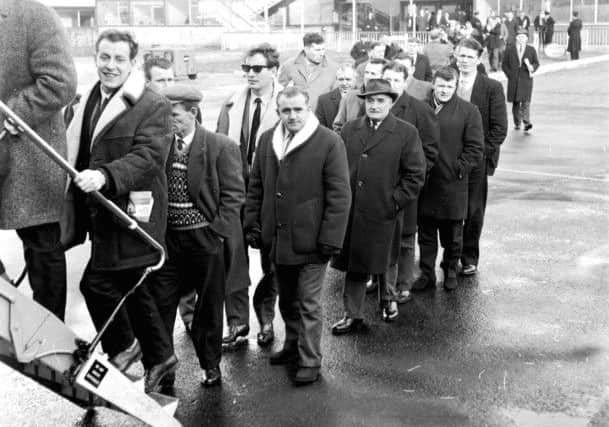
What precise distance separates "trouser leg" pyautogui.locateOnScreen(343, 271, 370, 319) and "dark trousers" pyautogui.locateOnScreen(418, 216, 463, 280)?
134 cm

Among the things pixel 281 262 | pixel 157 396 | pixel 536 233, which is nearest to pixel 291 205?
pixel 281 262

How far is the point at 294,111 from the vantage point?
→ 6.17 meters

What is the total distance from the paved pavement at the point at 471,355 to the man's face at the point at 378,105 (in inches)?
60.6

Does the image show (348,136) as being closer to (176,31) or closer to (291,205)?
(291,205)

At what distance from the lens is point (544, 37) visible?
42.5 metres

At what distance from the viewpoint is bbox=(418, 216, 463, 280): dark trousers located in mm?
8344

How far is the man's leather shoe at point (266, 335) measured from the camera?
6871 millimetres

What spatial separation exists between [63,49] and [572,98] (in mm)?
22311

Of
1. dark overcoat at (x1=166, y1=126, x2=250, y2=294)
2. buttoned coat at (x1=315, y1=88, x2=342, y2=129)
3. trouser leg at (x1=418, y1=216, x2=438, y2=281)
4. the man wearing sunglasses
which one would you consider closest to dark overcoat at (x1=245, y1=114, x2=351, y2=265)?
dark overcoat at (x1=166, y1=126, x2=250, y2=294)

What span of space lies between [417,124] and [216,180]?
96.3 inches

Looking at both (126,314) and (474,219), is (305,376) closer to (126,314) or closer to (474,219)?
(126,314)

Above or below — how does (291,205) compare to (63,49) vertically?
below

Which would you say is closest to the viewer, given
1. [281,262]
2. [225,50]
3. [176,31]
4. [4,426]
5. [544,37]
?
[4,426]

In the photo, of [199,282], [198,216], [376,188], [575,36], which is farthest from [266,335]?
[575,36]
